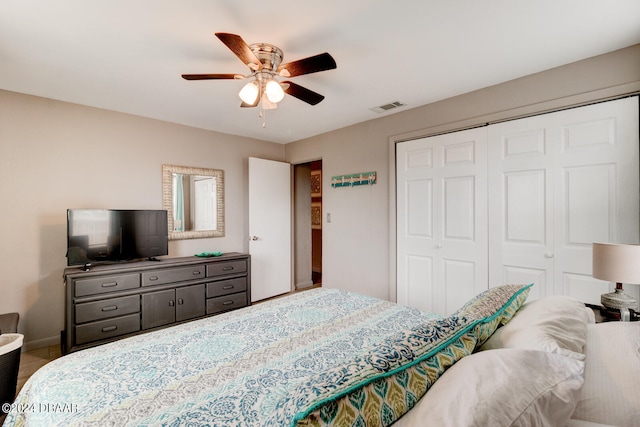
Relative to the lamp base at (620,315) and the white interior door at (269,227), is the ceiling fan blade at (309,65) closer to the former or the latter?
the lamp base at (620,315)

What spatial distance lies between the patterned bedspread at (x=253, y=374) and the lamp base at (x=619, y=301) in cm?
107

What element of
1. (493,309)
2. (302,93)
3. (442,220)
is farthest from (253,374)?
(442,220)

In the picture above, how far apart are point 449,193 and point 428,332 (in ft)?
7.69

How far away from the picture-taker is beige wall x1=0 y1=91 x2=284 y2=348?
2.76m

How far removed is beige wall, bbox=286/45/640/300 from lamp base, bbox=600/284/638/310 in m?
1.50

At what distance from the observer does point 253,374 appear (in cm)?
125

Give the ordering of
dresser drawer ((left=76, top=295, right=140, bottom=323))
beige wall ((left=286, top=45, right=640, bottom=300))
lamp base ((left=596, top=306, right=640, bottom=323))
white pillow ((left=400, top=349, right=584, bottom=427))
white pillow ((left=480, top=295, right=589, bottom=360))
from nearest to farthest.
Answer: white pillow ((left=400, top=349, right=584, bottom=427)) < white pillow ((left=480, top=295, right=589, bottom=360)) < lamp base ((left=596, top=306, right=640, bottom=323)) < beige wall ((left=286, top=45, right=640, bottom=300)) < dresser drawer ((left=76, top=295, right=140, bottom=323))

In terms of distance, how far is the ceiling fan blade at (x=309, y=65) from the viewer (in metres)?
1.71

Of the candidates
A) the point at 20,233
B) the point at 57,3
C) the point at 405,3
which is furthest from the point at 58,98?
the point at 405,3

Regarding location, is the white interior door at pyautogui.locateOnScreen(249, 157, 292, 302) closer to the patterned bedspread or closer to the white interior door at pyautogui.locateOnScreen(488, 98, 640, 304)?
the patterned bedspread

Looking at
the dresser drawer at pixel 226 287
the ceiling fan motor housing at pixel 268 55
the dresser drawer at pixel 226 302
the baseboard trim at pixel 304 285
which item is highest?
the ceiling fan motor housing at pixel 268 55

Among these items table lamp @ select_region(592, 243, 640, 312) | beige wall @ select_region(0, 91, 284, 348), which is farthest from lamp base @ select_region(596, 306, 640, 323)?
beige wall @ select_region(0, 91, 284, 348)

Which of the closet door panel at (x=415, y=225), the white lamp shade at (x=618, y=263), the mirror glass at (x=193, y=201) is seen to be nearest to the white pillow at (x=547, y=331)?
the white lamp shade at (x=618, y=263)

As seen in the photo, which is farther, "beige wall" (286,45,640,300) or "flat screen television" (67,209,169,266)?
"flat screen television" (67,209,169,266)
